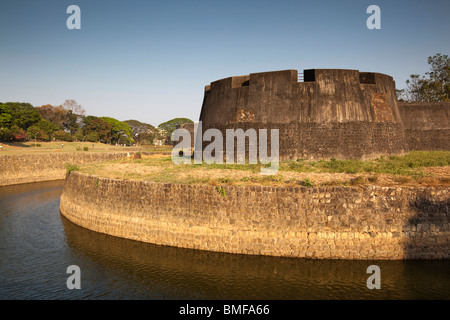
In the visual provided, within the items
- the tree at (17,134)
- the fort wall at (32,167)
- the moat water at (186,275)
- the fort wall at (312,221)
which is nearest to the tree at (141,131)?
the tree at (17,134)

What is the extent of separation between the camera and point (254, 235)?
10656mm

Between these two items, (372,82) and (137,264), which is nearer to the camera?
(137,264)

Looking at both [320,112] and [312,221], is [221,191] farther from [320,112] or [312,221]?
[320,112]

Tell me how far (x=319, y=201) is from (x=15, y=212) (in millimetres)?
16463

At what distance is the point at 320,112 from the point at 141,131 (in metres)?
87.1

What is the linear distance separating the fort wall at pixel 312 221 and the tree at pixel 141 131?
3311 inches

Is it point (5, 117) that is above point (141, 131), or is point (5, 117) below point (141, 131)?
below

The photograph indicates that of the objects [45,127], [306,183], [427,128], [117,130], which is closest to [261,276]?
[306,183]

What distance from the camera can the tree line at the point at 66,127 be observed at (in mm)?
46656

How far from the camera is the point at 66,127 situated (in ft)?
248

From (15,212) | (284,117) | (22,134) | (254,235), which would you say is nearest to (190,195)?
(254,235)

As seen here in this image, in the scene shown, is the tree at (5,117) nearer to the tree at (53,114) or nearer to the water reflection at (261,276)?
the tree at (53,114)

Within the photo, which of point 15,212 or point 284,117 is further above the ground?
point 284,117
